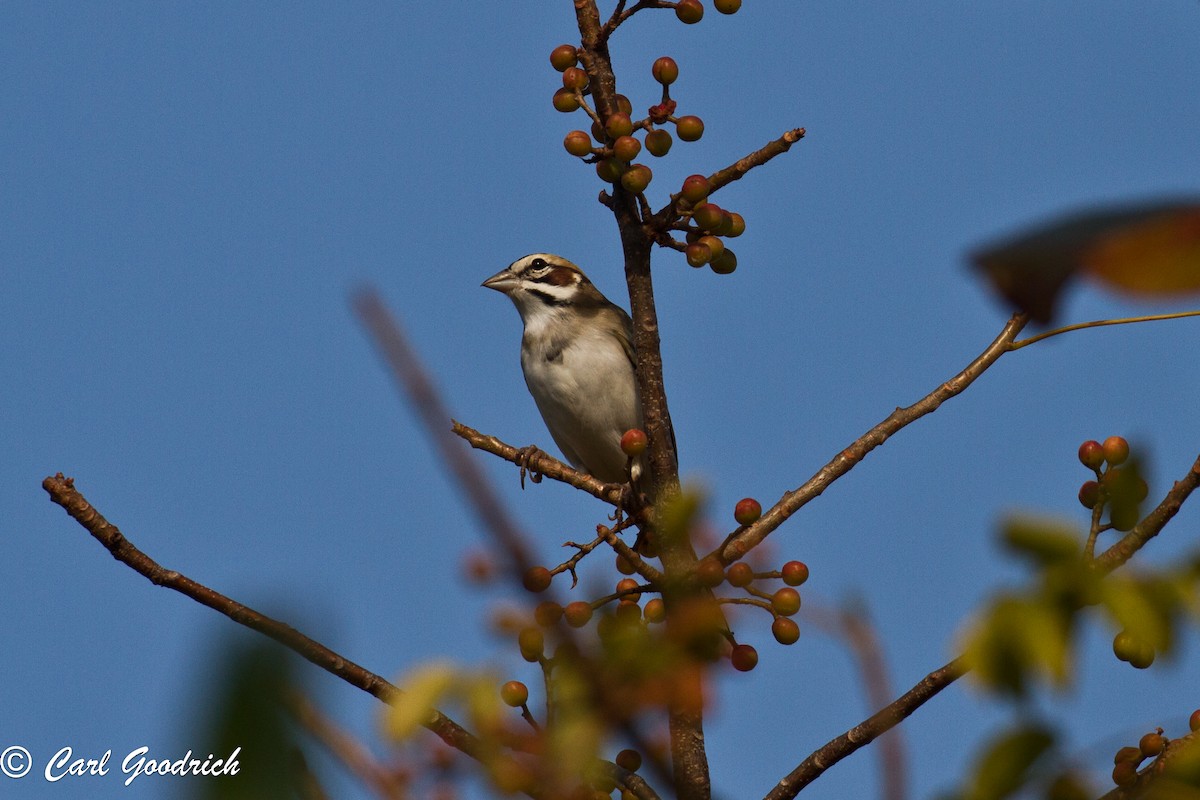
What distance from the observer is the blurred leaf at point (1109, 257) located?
1.25 metres

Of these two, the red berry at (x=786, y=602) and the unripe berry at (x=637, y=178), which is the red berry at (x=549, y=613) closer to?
A: the red berry at (x=786, y=602)

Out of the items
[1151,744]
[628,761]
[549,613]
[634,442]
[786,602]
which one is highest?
[634,442]

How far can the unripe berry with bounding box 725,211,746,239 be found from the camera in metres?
4.92

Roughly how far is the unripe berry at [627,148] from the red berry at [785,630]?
5.31 feet

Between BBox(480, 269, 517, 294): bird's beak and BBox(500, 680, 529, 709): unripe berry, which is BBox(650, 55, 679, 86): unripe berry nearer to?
BBox(500, 680, 529, 709): unripe berry

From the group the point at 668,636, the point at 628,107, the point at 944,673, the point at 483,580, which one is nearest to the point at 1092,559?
the point at 944,673

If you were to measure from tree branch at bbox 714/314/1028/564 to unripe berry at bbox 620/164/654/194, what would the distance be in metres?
1.19

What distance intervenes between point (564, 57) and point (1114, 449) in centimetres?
236

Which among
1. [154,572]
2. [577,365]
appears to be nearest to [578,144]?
[154,572]

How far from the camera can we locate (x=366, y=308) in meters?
1.39

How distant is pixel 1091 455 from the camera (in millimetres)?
3617

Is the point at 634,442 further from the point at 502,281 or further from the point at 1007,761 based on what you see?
the point at 502,281

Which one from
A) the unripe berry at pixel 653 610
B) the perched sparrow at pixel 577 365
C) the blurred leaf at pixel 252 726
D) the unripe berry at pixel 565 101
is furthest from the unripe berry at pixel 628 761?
the perched sparrow at pixel 577 365

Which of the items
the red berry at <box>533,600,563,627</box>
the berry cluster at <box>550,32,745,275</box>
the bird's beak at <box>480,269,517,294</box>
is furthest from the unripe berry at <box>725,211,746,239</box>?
the bird's beak at <box>480,269,517,294</box>
